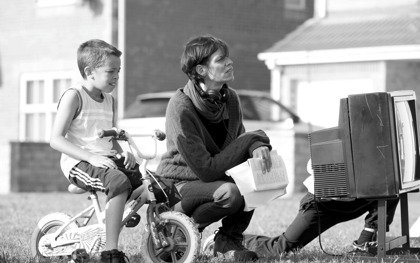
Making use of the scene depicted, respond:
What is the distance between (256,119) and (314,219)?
12304mm

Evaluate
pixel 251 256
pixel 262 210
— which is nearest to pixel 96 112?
pixel 251 256

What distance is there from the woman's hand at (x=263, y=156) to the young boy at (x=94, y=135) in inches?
29.6

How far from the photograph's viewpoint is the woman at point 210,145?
6750mm

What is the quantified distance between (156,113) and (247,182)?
12.2 metres

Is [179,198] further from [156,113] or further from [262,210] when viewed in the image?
[156,113]

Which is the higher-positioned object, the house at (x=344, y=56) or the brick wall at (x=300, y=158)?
the house at (x=344, y=56)

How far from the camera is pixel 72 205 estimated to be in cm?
1491

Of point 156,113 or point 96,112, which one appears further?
point 156,113

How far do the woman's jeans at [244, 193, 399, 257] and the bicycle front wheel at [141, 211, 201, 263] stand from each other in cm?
106

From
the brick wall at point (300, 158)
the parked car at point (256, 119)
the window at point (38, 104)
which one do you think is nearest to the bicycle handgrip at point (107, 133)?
the parked car at point (256, 119)

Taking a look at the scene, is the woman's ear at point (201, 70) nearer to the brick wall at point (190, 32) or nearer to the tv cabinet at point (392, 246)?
the tv cabinet at point (392, 246)

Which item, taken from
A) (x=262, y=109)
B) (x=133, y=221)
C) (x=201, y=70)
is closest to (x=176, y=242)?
(x=133, y=221)

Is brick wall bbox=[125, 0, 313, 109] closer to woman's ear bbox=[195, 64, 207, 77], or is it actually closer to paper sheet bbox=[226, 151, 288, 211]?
woman's ear bbox=[195, 64, 207, 77]

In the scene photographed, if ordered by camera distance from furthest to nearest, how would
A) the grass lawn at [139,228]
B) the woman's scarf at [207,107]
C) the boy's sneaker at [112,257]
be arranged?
1. the grass lawn at [139,228]
2. the woman's scarf at [207,107]
3. the boy's sneaker at [112,257]
